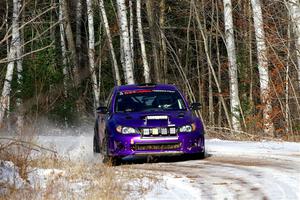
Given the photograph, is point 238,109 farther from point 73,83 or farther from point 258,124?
point 73,83

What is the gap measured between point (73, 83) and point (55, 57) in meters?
1.40

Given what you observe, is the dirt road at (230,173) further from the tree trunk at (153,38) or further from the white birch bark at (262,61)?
the tree trunk at (153,38)

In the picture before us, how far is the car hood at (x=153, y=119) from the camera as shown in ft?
41.9

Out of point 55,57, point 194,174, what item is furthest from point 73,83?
point 194,174

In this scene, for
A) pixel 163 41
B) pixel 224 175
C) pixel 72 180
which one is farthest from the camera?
pixel 163 41

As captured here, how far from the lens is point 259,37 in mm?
21641

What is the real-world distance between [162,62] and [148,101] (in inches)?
900

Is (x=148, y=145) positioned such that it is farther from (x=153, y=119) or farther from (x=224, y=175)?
(x=224, y=175)

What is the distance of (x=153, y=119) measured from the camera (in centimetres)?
1284

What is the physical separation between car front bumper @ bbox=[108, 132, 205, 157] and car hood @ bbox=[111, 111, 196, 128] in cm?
23

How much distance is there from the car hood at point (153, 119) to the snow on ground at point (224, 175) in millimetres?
738

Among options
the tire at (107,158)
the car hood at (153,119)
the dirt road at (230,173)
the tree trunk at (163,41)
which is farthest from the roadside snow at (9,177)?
the tree trunk at (163,41)

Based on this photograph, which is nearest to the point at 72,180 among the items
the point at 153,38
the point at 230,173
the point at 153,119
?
the point at 230,173

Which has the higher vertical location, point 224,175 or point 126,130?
point 126,130
